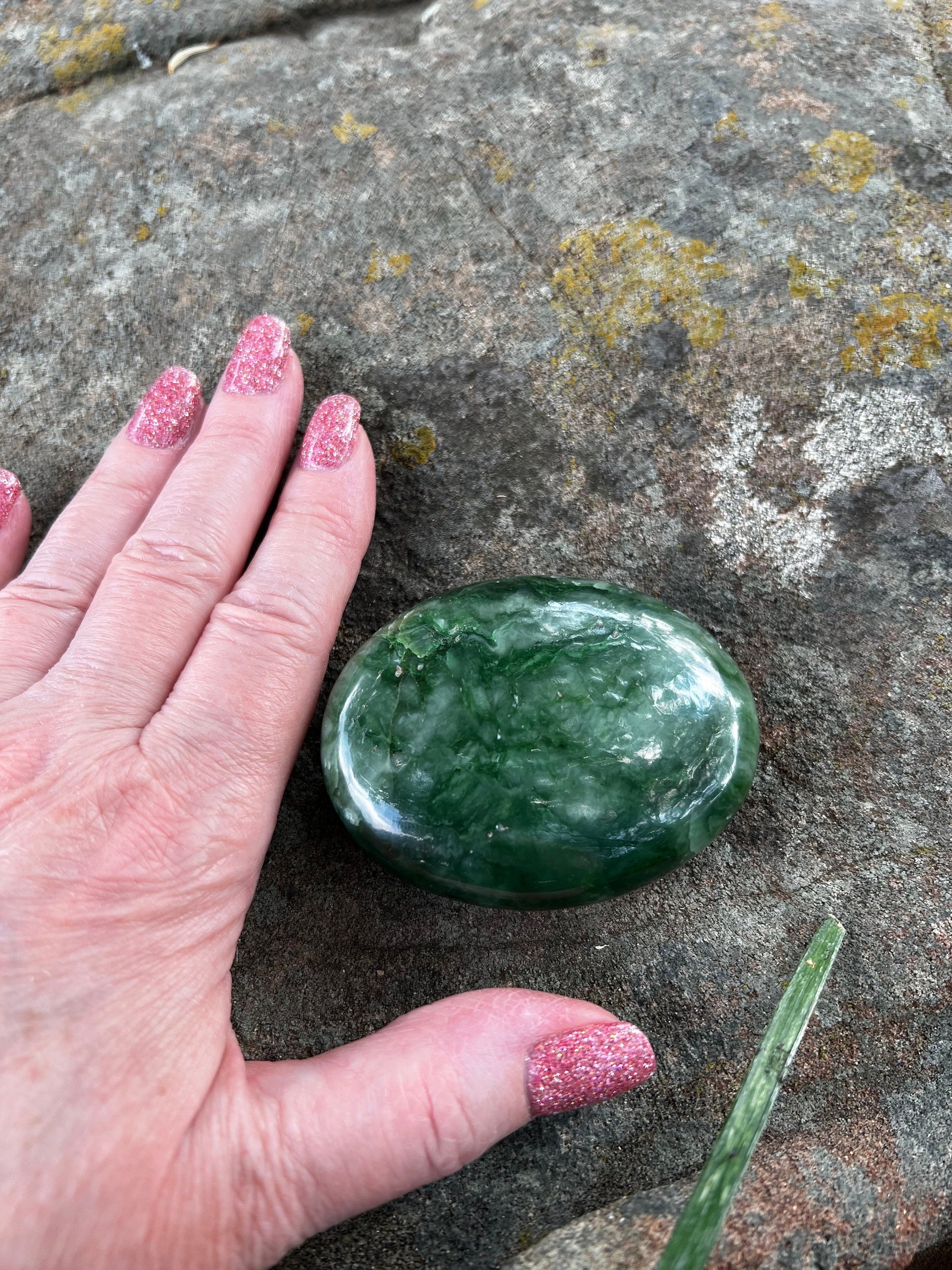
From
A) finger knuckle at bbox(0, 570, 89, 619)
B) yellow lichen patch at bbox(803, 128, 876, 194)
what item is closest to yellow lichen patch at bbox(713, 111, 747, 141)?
yellow lichen patch at bbox(803, 128, 876, 194)

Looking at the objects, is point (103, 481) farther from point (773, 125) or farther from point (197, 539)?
point (773, 125)

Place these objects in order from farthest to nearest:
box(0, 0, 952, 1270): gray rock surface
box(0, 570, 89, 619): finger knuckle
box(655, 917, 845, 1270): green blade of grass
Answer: box(0, 570, 89, 619): finger knuckle < box(0, 0, 952, 1270): gray rock surface < box(655, 917, 845, 1270): green blade of grass

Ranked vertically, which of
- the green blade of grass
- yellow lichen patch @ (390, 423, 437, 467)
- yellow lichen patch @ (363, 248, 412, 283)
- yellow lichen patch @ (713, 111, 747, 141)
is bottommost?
the green blade of grass

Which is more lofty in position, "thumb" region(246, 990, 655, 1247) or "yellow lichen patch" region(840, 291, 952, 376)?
"yellow lichen patch" region(840, 291, 952, 376)

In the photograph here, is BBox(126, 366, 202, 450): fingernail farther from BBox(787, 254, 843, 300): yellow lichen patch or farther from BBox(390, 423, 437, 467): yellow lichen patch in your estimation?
BBox(787, 254, 843, 300): yellow lichen patch

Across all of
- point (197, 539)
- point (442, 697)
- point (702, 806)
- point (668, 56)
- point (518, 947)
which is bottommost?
point (518, 947)

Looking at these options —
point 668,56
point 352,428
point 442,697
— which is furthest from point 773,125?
point 442,697

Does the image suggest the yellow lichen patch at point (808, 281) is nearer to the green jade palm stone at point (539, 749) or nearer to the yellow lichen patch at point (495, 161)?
the yellow lichen patch at point (495, 161)
